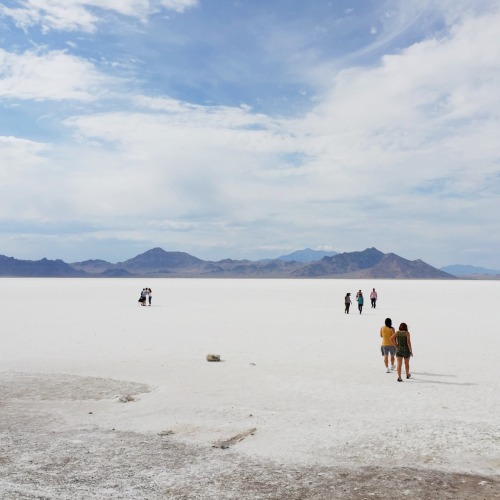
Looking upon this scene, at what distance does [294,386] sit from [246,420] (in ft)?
10.6

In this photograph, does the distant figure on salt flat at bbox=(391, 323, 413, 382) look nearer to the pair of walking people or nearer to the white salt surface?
the pair of walking people

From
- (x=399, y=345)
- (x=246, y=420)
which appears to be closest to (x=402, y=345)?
(x=399, y=345)

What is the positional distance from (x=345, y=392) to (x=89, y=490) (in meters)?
7.15

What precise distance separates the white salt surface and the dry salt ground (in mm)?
43

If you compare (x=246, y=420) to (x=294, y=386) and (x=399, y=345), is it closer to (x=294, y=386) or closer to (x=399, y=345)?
(x=294, y=386)

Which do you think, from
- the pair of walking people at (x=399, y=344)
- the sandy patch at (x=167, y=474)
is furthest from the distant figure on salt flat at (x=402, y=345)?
the sandy patch at (x=167, y=474)

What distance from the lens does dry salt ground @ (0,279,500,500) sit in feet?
23.8

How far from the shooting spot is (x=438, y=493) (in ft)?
22.6

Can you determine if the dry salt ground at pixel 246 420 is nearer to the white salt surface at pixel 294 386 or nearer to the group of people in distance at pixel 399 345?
the white salt surface at pixel 294 386

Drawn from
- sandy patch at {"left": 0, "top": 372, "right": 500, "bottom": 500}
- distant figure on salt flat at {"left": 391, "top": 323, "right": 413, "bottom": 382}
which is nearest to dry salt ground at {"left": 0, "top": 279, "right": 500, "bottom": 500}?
sandy patch at {"left": 0, "top": 372, "right": 500, "bottom": 500}

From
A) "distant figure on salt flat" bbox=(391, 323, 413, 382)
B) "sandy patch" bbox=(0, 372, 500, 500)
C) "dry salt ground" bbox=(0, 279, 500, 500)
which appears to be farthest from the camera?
"distant figure on salt flat" bbox=(391, 323, 413, 382)

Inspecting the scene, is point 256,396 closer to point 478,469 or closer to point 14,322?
point 478,469

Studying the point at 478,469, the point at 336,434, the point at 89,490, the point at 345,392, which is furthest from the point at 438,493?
the point at 345,392

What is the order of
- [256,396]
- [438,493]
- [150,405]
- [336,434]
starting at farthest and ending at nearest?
1. [256,396]
2. [150,405]
3. [336,434]
4. [438,493]
